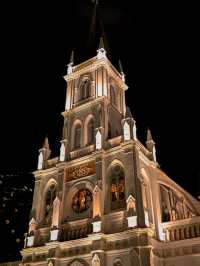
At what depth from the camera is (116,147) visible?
29375 mm

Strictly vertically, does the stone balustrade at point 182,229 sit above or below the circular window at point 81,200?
below

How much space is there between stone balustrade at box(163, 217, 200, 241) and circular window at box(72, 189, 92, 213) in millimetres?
7005

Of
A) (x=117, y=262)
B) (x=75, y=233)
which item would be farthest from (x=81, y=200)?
(x=117, y=262)

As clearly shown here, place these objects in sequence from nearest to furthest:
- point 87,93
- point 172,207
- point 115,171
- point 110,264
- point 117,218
A: point 110,264, point 117,218, point 115,171, point 172,207, point 87,93

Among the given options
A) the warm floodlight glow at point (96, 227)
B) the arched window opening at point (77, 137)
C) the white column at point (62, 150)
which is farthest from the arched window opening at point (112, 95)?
the warm floodlight glow at point (96, 227)

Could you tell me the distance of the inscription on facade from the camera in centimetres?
2999

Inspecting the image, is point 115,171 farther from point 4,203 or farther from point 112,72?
point 112,72

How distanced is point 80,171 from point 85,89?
36.6 feet

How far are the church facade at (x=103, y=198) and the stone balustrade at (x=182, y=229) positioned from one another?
0.25 ft

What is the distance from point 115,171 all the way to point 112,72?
1453 centimetres

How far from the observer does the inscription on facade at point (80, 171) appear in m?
30.0

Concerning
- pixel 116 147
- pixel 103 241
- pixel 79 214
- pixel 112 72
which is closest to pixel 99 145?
pixel 116 147

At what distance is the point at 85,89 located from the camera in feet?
123

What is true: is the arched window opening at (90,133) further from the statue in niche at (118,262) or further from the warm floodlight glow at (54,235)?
the statue in niche at (118,262)
